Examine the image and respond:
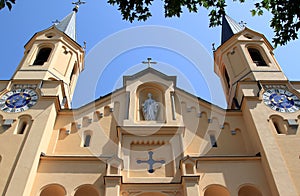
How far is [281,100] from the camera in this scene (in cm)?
1677

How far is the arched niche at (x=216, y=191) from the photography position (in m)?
13.0

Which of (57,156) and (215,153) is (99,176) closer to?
(57,156)

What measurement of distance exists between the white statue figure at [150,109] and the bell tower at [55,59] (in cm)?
430

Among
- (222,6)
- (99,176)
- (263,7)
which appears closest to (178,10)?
(222,6)

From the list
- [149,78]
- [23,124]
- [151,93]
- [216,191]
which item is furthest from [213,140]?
[23,124]

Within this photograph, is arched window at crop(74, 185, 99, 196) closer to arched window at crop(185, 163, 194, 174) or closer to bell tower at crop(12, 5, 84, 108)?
arched window at crop(185, 163, 194, 174)

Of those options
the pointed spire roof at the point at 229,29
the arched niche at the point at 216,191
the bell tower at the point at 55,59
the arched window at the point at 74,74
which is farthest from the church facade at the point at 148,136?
the pointed spire roof at the point at 229,29

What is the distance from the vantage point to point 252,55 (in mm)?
21484

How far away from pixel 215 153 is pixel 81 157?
563 cm

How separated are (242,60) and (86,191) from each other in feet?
39.3

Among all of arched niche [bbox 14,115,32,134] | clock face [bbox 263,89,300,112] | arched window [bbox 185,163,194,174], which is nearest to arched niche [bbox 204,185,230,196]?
arched window [bbox 185,163,194,174]

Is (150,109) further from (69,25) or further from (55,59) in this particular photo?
(69,25)

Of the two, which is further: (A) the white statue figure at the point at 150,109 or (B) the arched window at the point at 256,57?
(B) the arched window at the point at 256,57

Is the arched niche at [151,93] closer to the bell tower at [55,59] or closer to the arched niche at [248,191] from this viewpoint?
the bell tower at [55,59]
